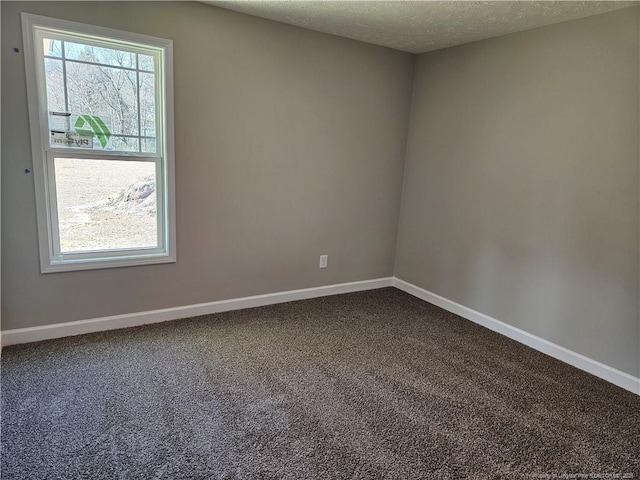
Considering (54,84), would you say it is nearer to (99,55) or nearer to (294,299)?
(99,55)

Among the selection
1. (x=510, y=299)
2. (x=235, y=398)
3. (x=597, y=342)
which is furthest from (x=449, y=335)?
(x=235, y=398)

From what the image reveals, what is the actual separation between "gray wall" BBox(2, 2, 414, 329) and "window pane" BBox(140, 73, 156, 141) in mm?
181

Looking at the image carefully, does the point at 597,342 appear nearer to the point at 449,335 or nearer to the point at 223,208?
the point at 449,335

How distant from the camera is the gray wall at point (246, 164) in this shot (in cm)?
250

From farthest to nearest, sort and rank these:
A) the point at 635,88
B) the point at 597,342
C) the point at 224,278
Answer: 1. the point at 224,278
2. the point at 597,342
3. the point at 635,88

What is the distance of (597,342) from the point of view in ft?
8.48

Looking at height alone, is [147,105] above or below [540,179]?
above

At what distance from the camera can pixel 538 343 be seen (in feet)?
9.53

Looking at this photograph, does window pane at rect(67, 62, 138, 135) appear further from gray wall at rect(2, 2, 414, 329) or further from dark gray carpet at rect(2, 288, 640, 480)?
dark gray carpet at rect(2, 288, 640, 480)

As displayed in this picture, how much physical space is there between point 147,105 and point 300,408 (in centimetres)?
225

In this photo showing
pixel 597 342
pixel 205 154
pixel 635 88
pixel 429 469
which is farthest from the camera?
pixel 205 154

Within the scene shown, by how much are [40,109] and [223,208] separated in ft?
4.28

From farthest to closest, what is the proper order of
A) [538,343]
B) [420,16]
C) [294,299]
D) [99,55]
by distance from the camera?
1. [294,299]
2. [538,343]
3. [420,16]
4. [99,55]
